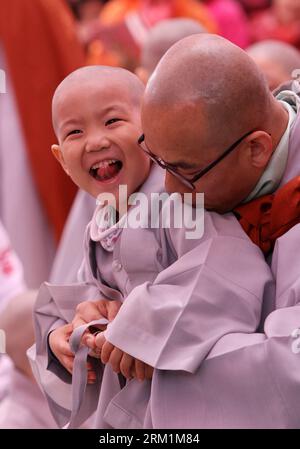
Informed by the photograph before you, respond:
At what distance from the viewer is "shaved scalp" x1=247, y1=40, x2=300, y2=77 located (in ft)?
5.49

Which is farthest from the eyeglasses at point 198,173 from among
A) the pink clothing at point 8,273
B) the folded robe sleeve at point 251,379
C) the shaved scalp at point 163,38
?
the pink clothing at point 8,273

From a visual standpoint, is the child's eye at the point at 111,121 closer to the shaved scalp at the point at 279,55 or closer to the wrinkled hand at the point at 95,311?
the wrinkled hand at the point at 95,311

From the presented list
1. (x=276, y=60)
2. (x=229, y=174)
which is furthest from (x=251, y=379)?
(x=276, y=60)

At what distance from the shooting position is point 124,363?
1079mm

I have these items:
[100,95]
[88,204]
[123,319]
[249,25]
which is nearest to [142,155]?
[100,95]

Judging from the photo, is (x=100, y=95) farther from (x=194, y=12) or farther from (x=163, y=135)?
(x=194, y=12)

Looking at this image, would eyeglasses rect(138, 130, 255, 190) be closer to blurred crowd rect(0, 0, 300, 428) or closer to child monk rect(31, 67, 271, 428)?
child monk rect(31, 67, 271, 428)

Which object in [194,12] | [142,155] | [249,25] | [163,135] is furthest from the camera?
[249,25]

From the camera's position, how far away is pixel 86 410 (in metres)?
1.20

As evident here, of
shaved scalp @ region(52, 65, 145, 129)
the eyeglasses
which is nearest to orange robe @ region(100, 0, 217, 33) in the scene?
shaved scalp @ region(52, 65, 145, 129)

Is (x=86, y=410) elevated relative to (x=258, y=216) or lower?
lower

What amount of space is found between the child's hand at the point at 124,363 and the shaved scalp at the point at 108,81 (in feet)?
0.90

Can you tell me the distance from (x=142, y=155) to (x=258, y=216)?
15 centimetres

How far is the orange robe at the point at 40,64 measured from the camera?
2322mm
